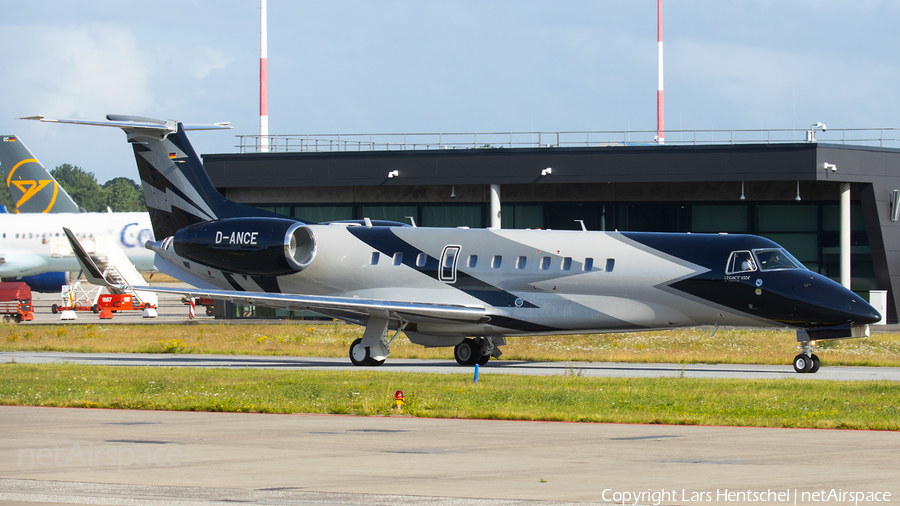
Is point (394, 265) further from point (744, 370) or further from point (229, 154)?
point (229, 154)

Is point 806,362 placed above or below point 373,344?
below

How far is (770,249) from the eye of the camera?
917 inches

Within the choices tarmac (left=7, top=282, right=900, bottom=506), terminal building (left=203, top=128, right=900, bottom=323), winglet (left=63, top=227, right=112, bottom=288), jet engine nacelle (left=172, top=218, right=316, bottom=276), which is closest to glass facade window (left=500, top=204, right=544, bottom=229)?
terminal building (left=203, top=128, right=900, bottom=323)

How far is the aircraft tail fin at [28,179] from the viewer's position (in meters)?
65.2

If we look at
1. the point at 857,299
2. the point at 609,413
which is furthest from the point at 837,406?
the point at 857,299

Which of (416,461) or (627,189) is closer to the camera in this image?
(416,461)

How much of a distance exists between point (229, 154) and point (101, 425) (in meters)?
33.3

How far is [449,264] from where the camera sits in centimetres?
2589

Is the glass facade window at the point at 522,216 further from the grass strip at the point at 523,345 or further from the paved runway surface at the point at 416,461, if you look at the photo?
the paved runway surface at the point at 416,461

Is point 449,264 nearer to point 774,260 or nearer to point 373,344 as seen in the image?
point 373,344

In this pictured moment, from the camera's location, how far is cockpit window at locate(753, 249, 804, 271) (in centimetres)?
2302

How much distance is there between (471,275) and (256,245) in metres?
6.18

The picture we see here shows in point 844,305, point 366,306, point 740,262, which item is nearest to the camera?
point 844,305
